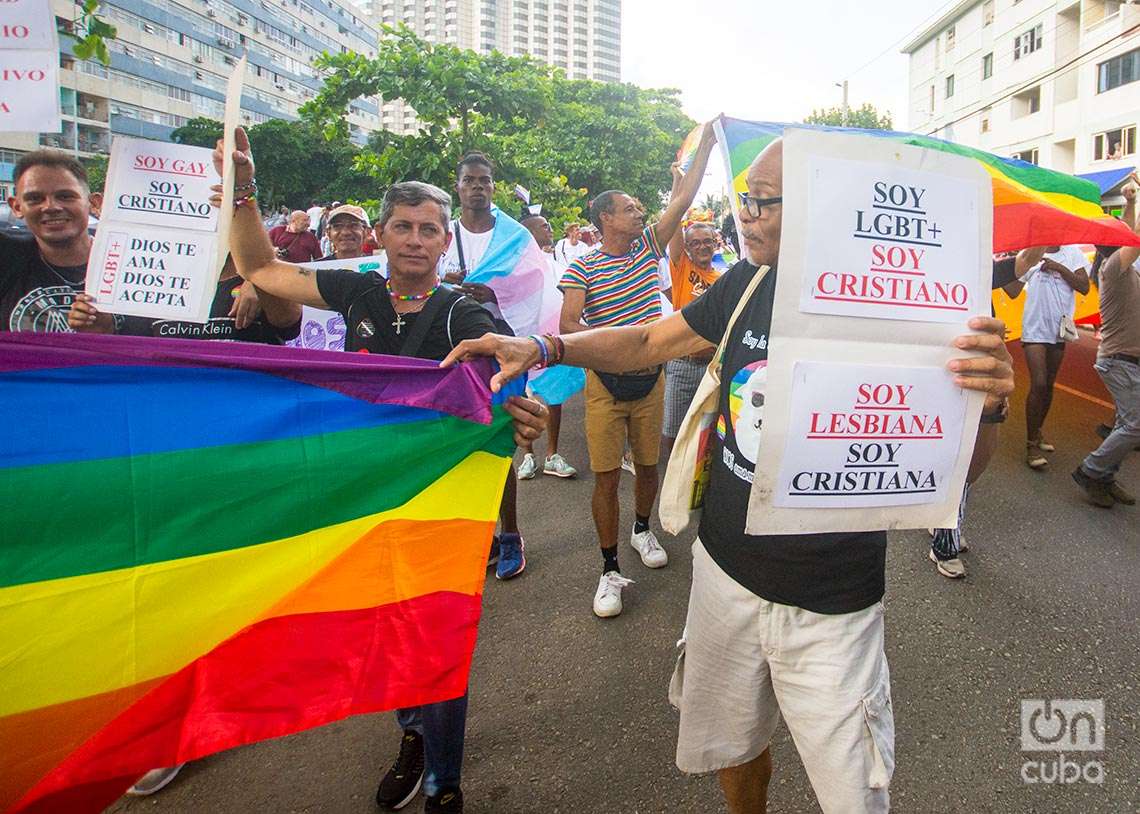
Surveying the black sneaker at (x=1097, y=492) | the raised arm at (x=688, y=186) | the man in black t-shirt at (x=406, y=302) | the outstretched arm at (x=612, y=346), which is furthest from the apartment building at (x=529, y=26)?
the outstretched arm at (x=612, y=346)

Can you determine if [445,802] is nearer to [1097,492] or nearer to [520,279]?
[520,279]

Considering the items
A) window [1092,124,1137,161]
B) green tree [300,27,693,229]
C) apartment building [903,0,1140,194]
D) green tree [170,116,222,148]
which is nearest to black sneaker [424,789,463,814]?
green tree [300,27,693,229]

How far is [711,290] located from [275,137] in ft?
163

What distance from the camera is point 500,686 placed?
2955 millimetres

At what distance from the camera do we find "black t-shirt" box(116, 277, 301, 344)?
294 cm

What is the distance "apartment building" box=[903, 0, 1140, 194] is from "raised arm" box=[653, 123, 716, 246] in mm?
24824

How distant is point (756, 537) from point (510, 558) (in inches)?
93.2

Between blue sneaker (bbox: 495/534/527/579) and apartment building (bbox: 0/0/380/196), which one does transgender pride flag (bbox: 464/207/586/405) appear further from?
apartment building (bbox: 0/0/380/196)

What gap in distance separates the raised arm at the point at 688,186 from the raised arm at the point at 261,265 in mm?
2114

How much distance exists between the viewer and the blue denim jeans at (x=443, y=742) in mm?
2145

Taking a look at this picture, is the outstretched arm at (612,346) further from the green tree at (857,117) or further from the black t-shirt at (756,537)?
the green tree at (857,117)

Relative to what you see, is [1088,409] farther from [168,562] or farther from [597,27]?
[597,27]

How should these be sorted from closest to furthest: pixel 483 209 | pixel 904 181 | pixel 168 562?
pixel 904 181 < pixel 168 562 < pixel 483 209

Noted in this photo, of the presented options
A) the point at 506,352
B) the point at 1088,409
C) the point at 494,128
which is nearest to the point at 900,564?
the point at 506,352
